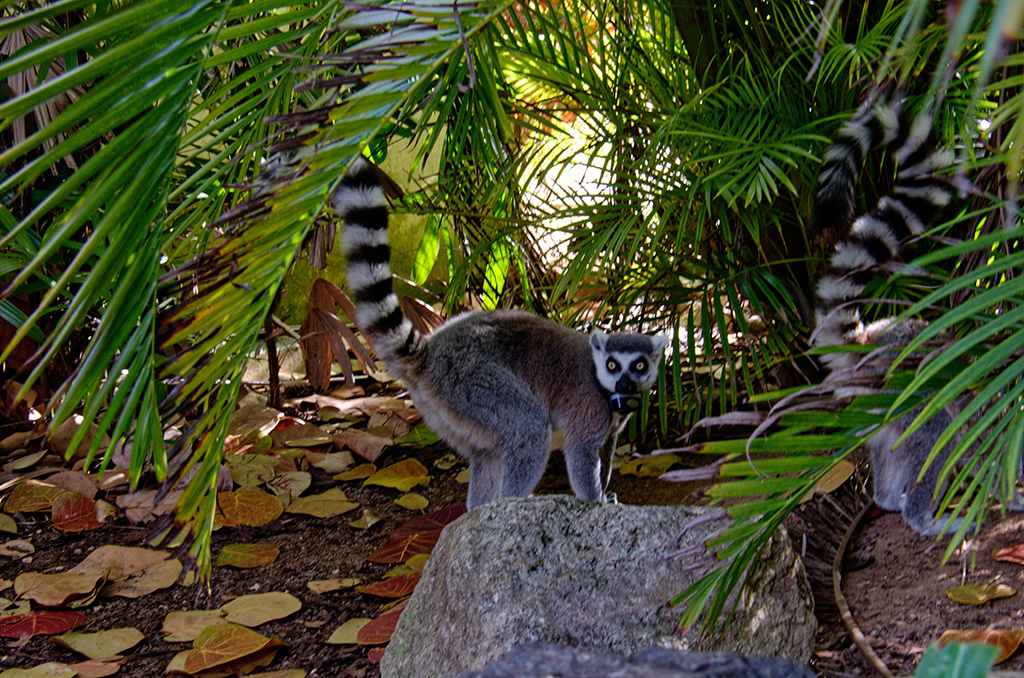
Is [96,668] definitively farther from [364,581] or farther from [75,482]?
[75,482]

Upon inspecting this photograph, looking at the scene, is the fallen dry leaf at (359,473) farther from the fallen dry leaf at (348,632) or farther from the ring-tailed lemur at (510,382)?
the fallen dry leaf at (348,632)

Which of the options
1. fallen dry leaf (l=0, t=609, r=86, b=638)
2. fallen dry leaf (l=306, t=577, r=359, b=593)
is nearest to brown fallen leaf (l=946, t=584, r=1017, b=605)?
fallen dry leaf (l=306, t=577, r=359, b=593)

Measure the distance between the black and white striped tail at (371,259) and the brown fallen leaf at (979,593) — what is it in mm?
2011

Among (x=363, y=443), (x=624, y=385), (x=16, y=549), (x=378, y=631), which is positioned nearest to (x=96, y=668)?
(x=378, y=631)

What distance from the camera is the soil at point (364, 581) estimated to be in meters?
2.15

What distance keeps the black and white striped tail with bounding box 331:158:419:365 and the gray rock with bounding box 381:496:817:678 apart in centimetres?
101

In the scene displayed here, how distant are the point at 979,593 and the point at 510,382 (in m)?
1.74

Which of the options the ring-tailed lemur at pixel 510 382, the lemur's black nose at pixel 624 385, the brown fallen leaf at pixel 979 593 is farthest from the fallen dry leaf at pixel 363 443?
the brown fallen leaf at pixel 979 593

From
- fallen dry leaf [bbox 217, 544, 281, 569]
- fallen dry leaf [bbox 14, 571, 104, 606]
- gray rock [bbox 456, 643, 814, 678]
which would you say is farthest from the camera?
fallen dry leaf [bbox 217, 544, 281, 569]

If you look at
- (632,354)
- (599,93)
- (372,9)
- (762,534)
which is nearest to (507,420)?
(632,354)

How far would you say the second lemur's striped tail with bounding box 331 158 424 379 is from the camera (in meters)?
2.63

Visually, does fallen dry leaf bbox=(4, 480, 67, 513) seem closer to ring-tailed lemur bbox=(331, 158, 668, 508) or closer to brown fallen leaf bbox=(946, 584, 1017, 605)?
ring-tailed lemur bbox=(331, 158, 668, 508)

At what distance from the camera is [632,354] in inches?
131

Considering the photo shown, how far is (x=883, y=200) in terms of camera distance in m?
2.60
